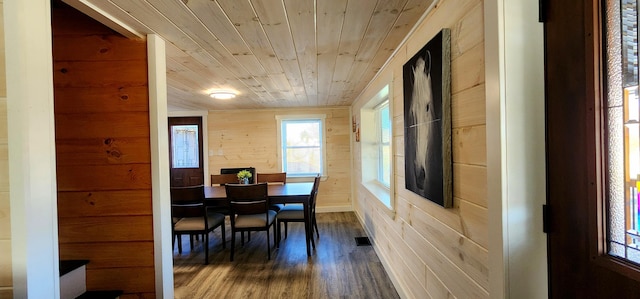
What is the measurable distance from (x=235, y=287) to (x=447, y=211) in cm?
203

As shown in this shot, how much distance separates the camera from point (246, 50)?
201 centimetres

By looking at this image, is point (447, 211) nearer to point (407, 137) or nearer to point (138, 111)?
point (407, 137)

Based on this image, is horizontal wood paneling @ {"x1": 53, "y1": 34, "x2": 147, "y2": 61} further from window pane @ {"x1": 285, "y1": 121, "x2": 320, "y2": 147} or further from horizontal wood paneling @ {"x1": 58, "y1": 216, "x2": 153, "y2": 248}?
window pane @ {"x1": 285, "y1": 121, "x2": 320, "y2": 147}

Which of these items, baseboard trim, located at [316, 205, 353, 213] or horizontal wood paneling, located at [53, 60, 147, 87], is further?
baseboard trim, located at [316, 205, 353, 213]

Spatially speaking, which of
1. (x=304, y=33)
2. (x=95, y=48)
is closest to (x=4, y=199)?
(x=95, y=48)

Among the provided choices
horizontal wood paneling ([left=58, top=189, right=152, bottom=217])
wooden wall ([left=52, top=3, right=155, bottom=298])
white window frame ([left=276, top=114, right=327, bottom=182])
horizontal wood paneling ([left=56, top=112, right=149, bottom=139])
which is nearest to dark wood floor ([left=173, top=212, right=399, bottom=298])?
wooden wall ([left=52, top=3, right=155, bottom=298])

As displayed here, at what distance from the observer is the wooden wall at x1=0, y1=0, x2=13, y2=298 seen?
0.88 meters

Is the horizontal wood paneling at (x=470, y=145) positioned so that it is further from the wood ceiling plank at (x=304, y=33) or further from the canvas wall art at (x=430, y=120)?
the wood ceiling plank at (x=304, y=33)

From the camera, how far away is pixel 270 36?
176cm

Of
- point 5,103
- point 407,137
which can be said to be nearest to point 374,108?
point 407,137

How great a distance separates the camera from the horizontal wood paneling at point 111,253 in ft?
5.48

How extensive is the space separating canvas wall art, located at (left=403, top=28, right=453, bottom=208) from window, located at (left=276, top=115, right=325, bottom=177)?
11.7 feet

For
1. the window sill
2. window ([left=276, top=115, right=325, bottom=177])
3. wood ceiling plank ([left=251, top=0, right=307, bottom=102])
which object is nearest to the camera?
wood ceiling plank ([left=251, top=0, right=307, bottom=102])

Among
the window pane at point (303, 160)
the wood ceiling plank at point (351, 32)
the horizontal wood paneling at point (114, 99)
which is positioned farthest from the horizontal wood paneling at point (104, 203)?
the window pane at point (303, 160)
